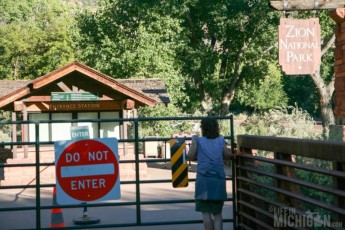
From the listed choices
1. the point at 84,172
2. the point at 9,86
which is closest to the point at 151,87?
the point at 9,86

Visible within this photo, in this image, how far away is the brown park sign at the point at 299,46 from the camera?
14219 mm

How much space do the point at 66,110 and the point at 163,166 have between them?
5390 mm

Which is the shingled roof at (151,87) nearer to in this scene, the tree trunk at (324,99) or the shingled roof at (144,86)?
the shingled roof at (144,86)

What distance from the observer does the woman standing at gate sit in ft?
28.8

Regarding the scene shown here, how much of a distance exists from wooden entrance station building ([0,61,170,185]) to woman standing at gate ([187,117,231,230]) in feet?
55.2

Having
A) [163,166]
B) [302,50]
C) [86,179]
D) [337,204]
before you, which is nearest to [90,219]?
[86,179]

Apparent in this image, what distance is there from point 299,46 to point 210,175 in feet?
21.0

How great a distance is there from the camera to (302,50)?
14375mm

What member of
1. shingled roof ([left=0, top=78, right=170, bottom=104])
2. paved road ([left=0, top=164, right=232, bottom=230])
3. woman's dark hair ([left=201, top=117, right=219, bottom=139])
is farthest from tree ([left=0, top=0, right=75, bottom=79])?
woman's dark hair ([left=201, top=117, right=219, bottom=139])

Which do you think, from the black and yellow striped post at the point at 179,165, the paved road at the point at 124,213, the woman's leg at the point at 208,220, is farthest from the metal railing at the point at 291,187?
the paved road at the point at 124,213

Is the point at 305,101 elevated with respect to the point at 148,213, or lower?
elevated

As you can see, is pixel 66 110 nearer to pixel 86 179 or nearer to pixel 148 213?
pixel 148 213

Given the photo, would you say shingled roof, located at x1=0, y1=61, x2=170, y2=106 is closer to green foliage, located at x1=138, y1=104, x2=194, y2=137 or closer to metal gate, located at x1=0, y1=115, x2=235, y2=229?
metal gate, located at x1=0, y1=115, x2=235, y2=229

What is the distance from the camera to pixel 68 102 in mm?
27047
